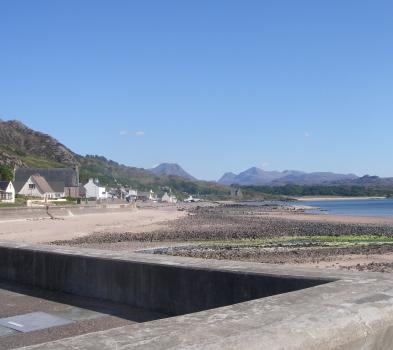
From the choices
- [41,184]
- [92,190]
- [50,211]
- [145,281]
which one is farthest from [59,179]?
[145,281]

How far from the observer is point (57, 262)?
7.12m

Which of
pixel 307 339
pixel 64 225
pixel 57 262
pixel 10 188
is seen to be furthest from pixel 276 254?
pixel 10 188

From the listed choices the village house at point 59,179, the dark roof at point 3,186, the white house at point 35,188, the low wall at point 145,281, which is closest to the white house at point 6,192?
the dark roof at point 3,186

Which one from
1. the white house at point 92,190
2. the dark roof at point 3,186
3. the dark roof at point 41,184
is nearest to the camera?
the dark roof at point 3,186

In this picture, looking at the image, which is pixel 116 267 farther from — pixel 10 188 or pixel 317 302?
pixel 10 188

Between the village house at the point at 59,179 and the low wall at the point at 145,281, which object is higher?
the village house at the point at 59,179

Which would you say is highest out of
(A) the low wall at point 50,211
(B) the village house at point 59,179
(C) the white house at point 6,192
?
(B) the village house at point 59,179

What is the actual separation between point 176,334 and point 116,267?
349cm

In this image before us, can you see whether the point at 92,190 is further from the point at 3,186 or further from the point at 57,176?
the point at 3,186

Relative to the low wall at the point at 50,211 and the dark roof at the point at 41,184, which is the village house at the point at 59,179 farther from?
the low wall at the point at 50,211

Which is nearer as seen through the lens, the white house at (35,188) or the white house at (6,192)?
the white house at (6,192)

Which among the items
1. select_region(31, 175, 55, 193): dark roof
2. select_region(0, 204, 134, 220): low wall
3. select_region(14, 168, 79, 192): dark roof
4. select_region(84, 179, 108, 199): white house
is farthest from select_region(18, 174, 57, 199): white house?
select_region(84, 179, 108, 199): white house

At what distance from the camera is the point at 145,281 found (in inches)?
236

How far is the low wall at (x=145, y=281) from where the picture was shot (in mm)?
5121
